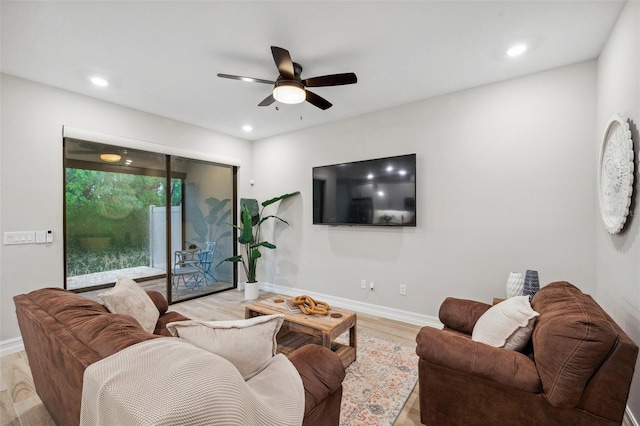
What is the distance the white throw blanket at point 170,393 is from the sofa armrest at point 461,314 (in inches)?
67.0

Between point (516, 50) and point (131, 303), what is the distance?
3709 mm

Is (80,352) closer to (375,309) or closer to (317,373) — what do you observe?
(317,373)

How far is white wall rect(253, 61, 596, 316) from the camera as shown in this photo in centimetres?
261

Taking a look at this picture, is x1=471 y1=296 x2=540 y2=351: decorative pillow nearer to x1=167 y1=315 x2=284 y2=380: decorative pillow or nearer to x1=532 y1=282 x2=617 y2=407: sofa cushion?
x1=532 y1=282 x2=617 y2=407: sofa cushion

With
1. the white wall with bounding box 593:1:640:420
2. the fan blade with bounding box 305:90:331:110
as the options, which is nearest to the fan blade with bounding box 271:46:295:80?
the fan blade with bounding box 305:90:331:110

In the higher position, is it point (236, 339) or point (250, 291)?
point (236, 339)

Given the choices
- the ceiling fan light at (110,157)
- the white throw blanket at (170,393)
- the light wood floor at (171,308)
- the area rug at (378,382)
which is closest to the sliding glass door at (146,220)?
the ceiling fan light at (110,157)

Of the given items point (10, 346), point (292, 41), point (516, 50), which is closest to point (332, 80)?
point (292, 41)

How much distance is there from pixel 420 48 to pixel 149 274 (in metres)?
4.40

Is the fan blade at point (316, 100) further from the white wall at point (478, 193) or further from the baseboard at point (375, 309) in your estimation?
the baseboard at point (375, 309)

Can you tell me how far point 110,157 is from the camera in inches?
142

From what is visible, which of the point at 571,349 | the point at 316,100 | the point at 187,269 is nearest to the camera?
the point at 571,349

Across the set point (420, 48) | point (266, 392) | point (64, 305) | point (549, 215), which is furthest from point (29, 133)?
point (549, 215)

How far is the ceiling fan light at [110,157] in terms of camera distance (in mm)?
3559
